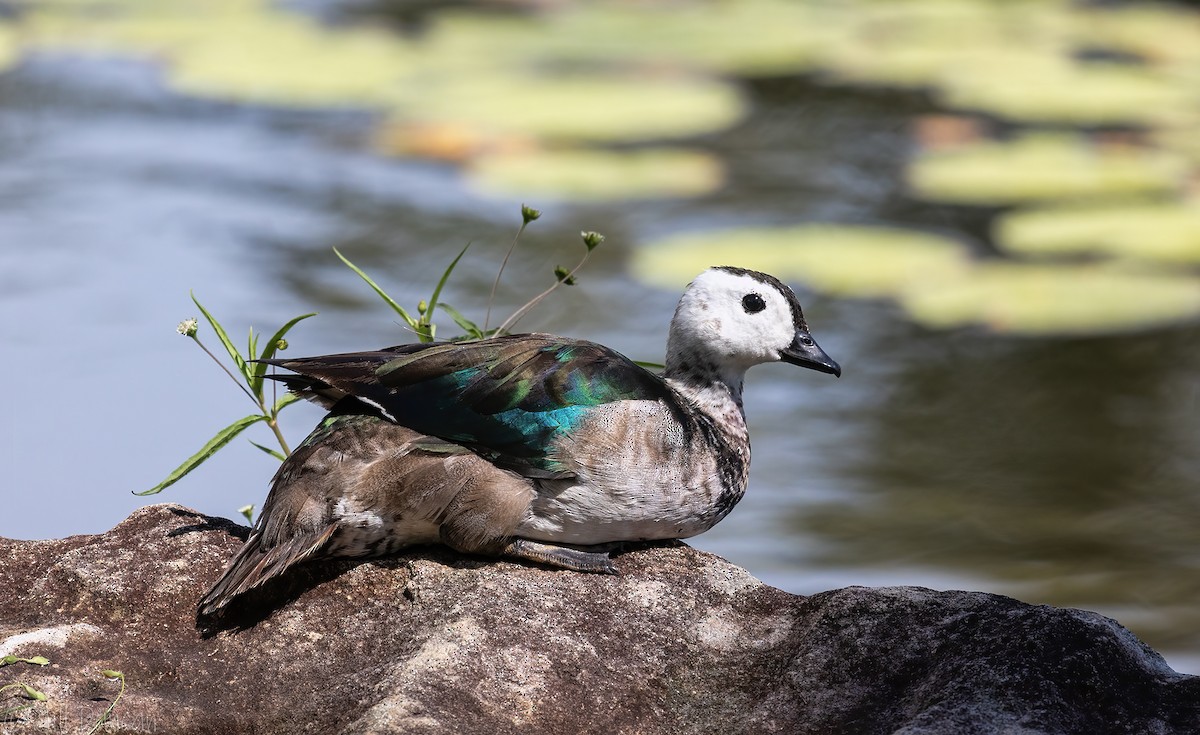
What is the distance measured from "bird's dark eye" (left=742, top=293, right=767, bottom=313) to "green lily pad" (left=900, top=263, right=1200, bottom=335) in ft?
8.30

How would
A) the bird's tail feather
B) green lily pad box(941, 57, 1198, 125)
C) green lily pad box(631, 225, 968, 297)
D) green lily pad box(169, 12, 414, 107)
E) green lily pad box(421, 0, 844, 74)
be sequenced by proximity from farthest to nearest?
green lily pad box(421, 0, 844, 74) < green lily pad box(169, 12, 414, 107) < green lily pad box(941, 57, 1198, 125) < green lily pad box(631, 225, 968, 297) < the bird's tail feather

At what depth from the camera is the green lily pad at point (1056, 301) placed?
5.84 m

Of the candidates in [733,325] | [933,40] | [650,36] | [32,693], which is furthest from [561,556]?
[933,40]

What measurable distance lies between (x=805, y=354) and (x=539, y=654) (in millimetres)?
1160

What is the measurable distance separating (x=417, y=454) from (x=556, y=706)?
0.70m

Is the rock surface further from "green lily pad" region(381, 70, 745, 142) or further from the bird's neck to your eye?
"green lily pad" region(381, 70, 745, 142)

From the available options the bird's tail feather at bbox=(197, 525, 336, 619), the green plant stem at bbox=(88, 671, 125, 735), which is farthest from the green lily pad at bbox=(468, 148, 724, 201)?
the green plant stem at bbox=(88, 671, 125, 735)

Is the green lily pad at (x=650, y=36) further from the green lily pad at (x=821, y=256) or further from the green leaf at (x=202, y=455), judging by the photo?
the green leaf at (x=202, y=455)

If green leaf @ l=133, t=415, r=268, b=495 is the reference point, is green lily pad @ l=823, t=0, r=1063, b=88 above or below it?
above

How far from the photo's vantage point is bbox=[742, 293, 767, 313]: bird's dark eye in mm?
3490

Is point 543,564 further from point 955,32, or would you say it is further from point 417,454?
point 955,32

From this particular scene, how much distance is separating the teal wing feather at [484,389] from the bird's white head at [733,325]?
0.32m

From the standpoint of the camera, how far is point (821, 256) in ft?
20.3

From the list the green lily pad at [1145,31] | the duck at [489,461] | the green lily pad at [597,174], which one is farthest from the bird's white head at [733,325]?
the green lily pad at [1145,31]
